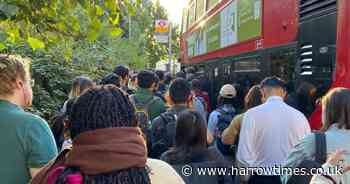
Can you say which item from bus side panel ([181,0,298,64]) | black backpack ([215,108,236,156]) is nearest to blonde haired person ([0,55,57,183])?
black backpack ([215,108,236,156])

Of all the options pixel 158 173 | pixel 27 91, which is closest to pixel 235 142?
pixel 27 91

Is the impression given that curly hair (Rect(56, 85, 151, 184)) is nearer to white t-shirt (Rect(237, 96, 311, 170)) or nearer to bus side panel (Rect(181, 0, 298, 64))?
white t-shirt (Rect(237, 96, 311, 170))

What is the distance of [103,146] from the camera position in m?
2.05

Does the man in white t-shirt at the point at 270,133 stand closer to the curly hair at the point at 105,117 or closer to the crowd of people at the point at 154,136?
the crowd of people at the point at 154,136

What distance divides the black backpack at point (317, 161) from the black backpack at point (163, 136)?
136 cm

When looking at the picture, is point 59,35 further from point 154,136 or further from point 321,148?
point 321,148

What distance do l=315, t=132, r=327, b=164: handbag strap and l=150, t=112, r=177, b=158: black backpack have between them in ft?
4.75

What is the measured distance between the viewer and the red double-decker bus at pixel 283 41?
510 cm

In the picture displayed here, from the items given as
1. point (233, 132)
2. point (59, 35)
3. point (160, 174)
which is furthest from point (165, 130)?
point (160, 174)

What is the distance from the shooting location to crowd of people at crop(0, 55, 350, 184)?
2074 mm

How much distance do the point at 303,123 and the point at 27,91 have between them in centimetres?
251

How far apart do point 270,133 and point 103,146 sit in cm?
301

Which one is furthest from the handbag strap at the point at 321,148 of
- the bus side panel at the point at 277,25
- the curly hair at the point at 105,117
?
the bus side panel at the point at 277,25

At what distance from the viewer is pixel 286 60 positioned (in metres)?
6.99
